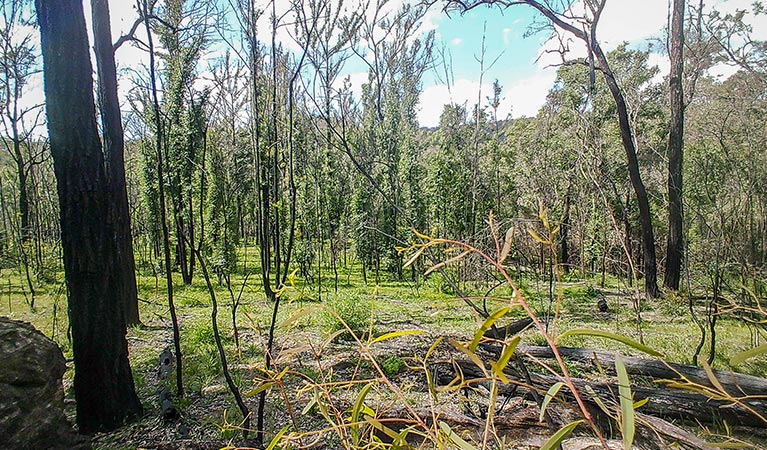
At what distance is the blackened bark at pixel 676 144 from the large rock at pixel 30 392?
28.1 feet

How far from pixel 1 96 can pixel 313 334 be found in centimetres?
1603

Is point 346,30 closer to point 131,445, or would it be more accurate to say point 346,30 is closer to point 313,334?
point 313,334

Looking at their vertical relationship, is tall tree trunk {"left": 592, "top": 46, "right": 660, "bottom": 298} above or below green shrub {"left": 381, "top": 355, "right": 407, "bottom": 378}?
above

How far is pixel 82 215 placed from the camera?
9.33 feet

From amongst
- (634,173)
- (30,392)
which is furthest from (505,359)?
(634,173)

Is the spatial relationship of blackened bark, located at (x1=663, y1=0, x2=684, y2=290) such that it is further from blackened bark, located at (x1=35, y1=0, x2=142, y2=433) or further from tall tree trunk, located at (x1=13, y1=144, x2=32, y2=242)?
tall tree trunk, located at (x1=13, y1=144, x2=32, y2=242)

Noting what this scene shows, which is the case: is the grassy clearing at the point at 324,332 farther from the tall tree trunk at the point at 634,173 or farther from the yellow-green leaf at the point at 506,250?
the tall tree trunk at the point at 634,173

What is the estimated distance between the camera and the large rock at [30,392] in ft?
7.27

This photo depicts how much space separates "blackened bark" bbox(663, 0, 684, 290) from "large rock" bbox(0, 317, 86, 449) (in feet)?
28.1

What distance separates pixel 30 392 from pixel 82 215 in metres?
1.12

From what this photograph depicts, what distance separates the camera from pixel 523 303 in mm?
406

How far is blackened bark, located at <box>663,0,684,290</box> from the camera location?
740 cm

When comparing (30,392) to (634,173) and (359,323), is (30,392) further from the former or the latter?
(634,173)

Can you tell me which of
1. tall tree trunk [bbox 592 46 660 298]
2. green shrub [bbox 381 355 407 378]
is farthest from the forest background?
green shrub [bbox 381 355 407 378]
